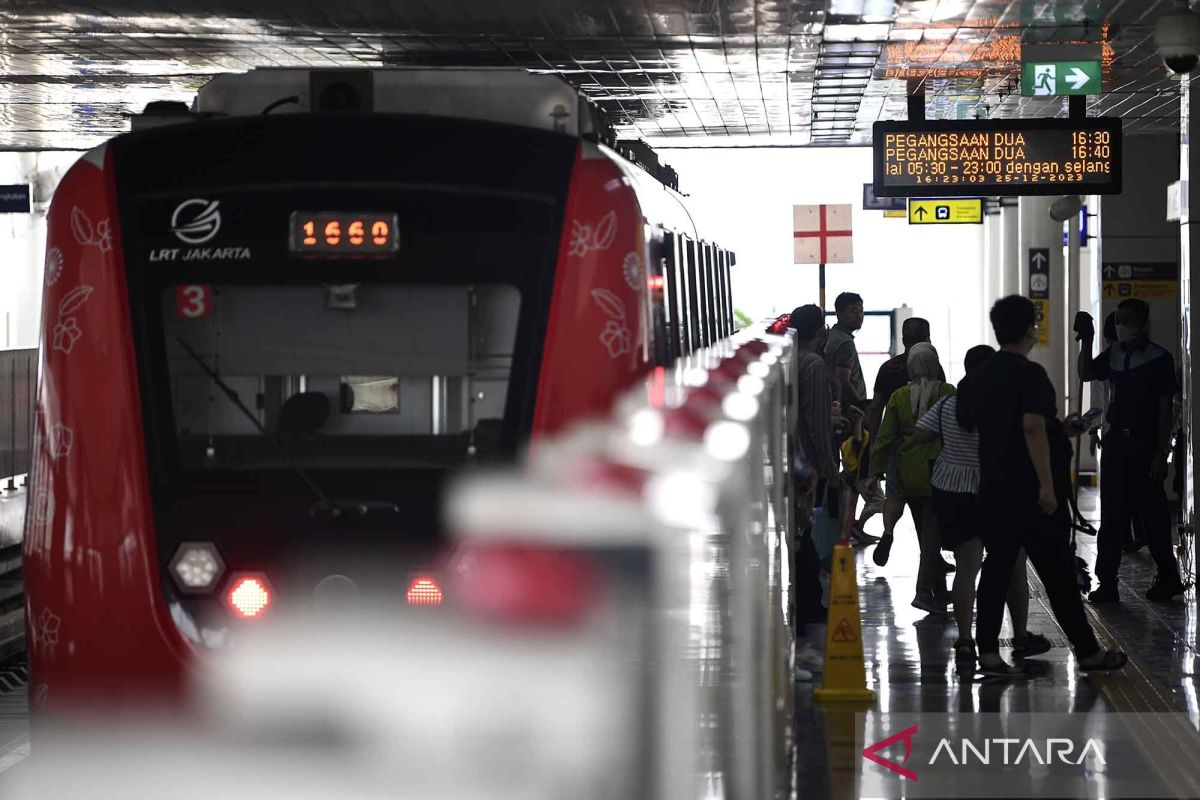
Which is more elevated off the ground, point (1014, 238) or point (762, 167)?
point (762, 167)

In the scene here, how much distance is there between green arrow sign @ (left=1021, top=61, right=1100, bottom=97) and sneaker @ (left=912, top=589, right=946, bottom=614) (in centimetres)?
397

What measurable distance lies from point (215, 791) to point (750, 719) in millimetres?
2111

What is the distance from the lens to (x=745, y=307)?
36156mm

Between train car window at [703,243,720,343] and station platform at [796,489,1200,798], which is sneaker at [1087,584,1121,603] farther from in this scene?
train car window at [703,243,720,343]

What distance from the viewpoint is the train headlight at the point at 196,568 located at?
195 inches

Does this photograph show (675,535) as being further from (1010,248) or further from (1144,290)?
(1010,248)

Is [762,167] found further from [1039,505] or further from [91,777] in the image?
Result: [91,777]

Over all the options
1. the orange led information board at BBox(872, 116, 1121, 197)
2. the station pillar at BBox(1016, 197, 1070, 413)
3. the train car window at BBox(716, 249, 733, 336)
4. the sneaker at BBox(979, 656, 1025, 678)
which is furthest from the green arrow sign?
the station pillar at BBox(1016, 197, 1070, 413)

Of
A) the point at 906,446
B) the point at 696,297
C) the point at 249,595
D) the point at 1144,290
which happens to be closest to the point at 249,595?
the point at 249,595

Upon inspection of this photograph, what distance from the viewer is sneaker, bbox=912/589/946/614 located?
1080 cm

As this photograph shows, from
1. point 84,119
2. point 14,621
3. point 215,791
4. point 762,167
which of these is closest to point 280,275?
point 215,791

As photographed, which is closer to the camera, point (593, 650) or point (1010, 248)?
point (593, 650)

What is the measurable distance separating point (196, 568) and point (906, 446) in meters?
6.38

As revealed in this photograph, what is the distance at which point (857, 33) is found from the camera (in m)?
12.6
